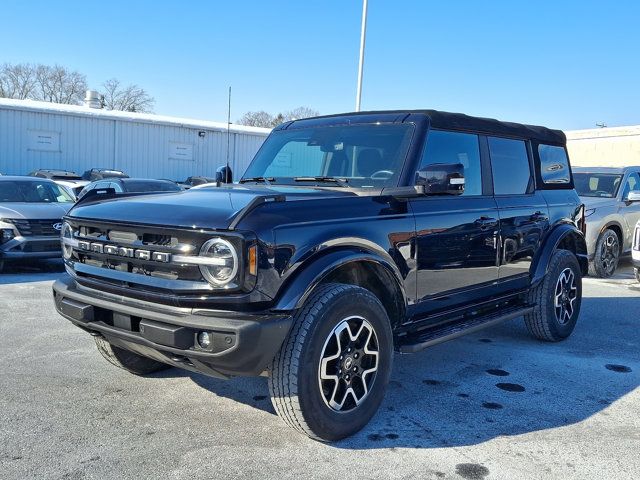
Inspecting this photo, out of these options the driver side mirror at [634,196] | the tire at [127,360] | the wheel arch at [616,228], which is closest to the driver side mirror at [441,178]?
the tire at [127,360]

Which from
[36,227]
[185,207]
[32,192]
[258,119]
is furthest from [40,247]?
[258,119]

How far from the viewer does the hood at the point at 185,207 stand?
10.5 ft

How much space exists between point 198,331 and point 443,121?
2509 mm

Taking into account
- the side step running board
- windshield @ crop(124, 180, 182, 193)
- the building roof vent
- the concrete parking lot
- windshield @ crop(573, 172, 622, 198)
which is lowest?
the concrete parking lot

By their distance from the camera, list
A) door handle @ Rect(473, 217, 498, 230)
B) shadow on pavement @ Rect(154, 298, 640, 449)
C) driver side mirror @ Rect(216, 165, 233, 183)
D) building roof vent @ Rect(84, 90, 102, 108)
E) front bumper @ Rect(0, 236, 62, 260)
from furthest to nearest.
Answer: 1. building roof vent @ Rect(84, 90, 102, 108)
2. front bumper @ Rect(0, 236, 62, 260)
3. driver side mirror @ Rect(216, 165, 233, 183)
4. door handle @ Rect(473, 217, 498, 230)
5. shadow on pavement @ Rect(154, 298, 640, 449)

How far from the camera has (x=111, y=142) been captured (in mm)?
22484

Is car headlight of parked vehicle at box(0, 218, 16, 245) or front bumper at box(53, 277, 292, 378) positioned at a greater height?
front bumper at box(53, 277, 292, 378)

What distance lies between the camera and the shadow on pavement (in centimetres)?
375

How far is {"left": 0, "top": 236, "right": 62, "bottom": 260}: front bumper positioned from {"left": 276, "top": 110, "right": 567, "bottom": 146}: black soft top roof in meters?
5.61

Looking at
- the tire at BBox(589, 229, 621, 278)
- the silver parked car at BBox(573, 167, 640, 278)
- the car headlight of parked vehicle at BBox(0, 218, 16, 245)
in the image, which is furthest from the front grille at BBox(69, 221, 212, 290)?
the tire at BBox(589, 229, 621, 278)

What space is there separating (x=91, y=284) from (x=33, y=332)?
8.43 ft

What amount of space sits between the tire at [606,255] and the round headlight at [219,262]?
8.58 meters

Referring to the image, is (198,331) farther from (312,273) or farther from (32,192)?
(32,192)

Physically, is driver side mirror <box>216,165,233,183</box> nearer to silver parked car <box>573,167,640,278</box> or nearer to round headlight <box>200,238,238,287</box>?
round headlight <box>200,238,238,287</box>
